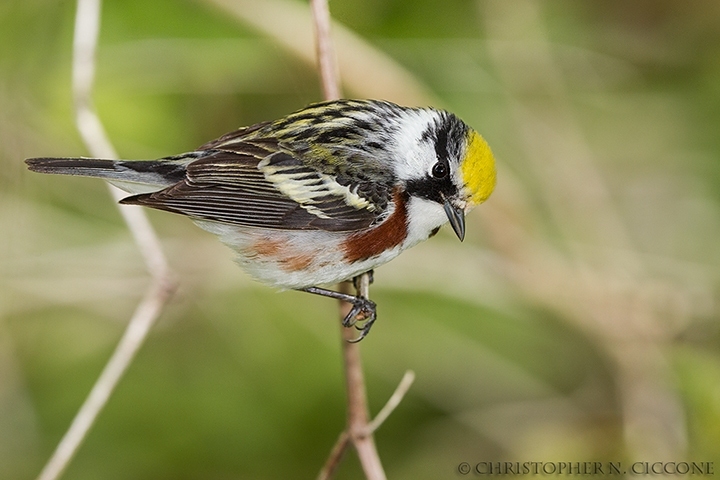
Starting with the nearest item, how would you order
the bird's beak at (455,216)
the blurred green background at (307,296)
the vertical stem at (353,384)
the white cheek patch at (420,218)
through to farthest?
the vertical stem at (353,384)
the bird's beak at (455,216)
the white cheek patch at (420,218)
the blurred green background at (307,296)

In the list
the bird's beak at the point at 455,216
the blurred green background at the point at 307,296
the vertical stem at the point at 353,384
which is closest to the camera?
the vertical stem at the point at 353,384

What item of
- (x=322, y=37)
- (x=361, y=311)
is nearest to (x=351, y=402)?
(x=361, y=311)

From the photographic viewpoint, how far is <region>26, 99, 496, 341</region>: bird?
3.80 m

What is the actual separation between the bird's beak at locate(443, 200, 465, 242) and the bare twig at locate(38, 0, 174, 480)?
4.01 feet

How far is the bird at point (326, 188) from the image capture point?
3805 millimetres

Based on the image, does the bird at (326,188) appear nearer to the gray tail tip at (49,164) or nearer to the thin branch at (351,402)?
the gray tail tip at (49,164)

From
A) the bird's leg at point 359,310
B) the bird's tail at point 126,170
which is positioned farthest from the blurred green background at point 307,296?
the bird's leg at point 359,310

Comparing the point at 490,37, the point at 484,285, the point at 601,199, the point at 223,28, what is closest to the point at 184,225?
the point at 223,28

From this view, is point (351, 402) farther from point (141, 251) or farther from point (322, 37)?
point (322, 37)

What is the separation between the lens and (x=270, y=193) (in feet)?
13.2

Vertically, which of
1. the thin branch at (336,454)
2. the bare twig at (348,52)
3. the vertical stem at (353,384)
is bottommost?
the thin branch at (336,454)

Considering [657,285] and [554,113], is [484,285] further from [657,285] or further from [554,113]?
[554,113]

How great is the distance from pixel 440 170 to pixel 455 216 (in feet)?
0.70

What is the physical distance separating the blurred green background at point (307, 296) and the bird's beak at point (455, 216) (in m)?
1.40
